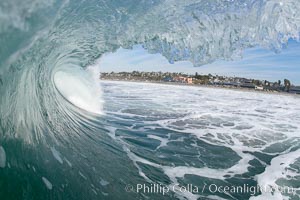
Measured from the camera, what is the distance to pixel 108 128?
37.0 feet

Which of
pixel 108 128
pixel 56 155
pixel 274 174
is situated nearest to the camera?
pixel 56 155

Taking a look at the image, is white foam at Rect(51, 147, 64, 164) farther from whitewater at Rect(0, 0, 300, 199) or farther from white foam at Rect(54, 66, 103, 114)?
white foam at Rect(54, 66, 103, 114)

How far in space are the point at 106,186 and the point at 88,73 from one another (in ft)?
30.0

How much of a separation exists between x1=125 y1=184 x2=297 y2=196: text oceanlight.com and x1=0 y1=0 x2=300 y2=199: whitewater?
0.57 ft

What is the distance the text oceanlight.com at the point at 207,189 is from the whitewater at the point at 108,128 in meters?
0.17

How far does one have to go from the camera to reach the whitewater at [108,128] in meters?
5.06

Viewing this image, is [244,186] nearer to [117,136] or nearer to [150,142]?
[150,142]

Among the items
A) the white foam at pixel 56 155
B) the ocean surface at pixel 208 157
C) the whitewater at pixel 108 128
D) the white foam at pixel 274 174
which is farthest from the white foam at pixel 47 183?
the white foam at pixel 274 174

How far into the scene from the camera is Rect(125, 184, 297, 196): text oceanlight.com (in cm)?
628

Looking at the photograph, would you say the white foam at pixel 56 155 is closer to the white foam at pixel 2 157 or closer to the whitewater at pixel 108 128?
the whitewater at pixel 108 128

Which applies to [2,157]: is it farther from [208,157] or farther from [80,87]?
[80,87]

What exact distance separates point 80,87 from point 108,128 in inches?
173

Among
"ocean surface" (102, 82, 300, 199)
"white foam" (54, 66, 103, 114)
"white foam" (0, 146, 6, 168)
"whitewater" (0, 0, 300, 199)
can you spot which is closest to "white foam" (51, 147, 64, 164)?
"whitewater" (0, 0, 300, 199)

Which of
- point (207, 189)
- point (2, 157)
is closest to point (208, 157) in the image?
point (207, 189)
